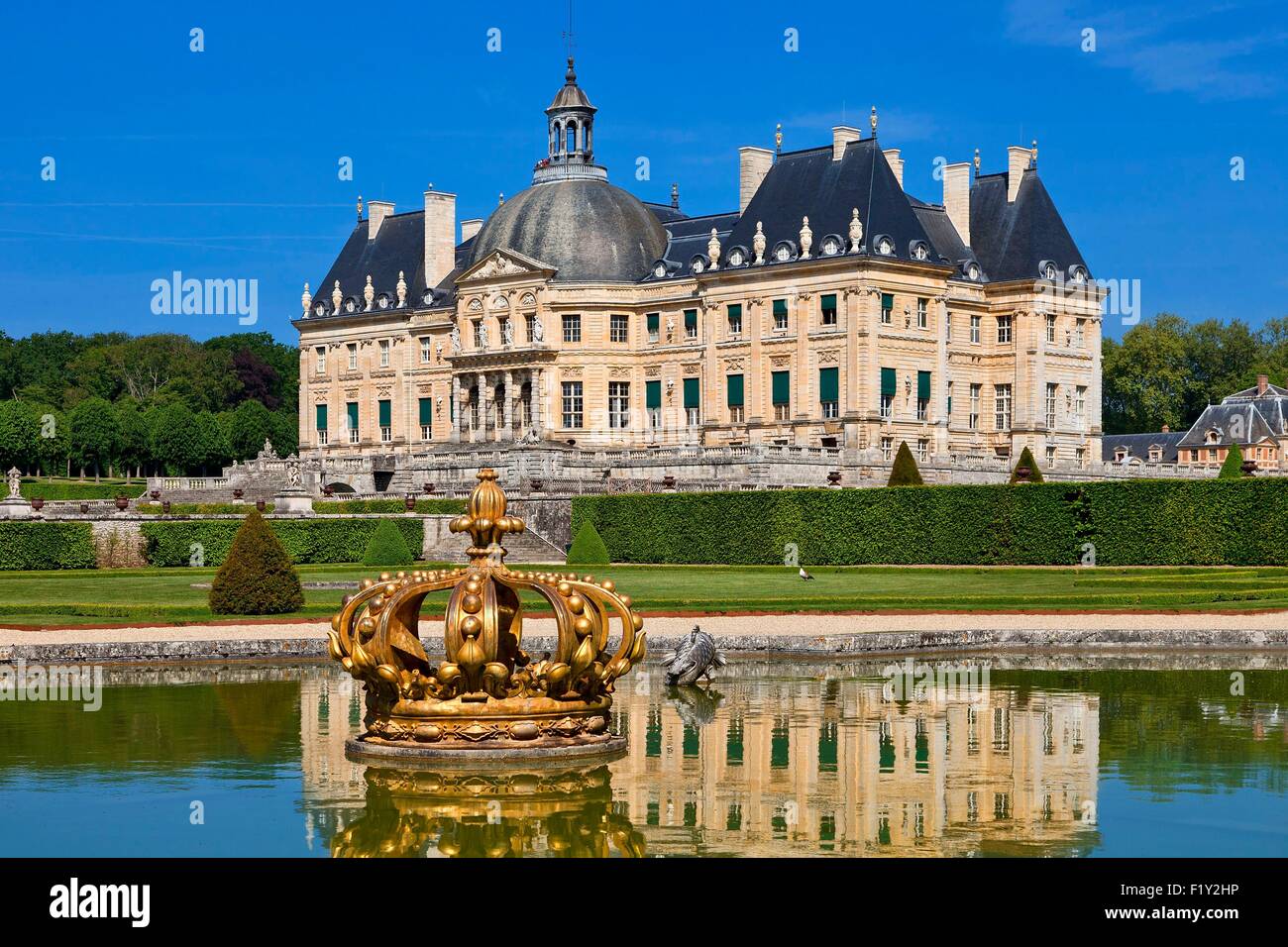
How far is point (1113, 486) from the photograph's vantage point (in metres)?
38.4

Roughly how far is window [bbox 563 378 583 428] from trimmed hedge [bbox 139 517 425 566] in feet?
69.5

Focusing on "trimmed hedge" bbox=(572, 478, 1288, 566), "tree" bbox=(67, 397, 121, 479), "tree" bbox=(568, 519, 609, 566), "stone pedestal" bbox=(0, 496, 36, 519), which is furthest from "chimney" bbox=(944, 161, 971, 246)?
"tree" bbox=(67, 397, 121, 479)

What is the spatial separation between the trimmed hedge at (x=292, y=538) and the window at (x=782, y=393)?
1846 cm

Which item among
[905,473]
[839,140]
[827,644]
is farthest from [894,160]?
[827,644]

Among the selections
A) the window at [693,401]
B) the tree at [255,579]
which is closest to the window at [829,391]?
the window at [693,401]

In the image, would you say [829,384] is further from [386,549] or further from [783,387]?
[386,549]

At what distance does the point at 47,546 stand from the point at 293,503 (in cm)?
799

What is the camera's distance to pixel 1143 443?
87812 mm

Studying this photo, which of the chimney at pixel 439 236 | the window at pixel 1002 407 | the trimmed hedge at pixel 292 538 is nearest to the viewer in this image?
the trimmed hedge at pixel 292 538

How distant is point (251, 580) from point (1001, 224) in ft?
145

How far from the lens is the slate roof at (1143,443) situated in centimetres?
8594

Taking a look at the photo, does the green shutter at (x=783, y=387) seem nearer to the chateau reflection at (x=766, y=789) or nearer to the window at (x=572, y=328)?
the window at (x=572, y=328)

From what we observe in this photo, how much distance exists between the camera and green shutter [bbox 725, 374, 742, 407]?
209 ft

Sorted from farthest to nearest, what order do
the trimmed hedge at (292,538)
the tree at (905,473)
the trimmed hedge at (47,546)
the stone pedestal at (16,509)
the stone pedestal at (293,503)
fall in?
the stone pedestal at (293,503) < the stone pedestal at (16,509) < the tree at (905,473) < the trimmed hedge at (292,538) < the trimmed hedge at (47,546)
